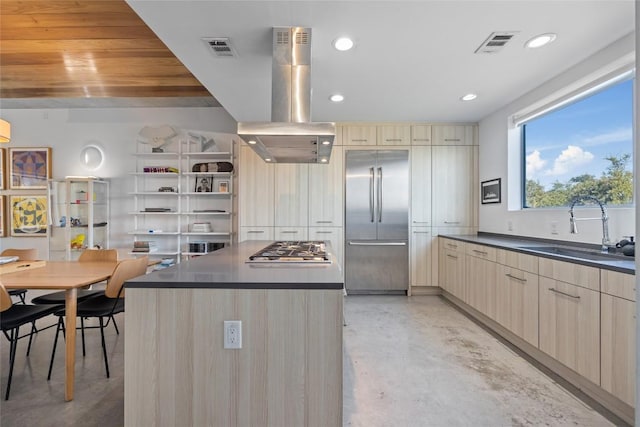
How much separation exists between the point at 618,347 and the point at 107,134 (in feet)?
20.5

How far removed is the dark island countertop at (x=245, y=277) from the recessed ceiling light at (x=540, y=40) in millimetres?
2221

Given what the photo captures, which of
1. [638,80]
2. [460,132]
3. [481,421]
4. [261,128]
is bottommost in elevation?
[481,421]

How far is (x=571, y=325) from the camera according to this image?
6.46 feet

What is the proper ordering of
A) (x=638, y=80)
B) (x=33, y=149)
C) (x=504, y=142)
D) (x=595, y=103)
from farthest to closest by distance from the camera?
(x=33, y=149) < (x=504, y=142) < (x=595, y=103) < (x=638, y=80)

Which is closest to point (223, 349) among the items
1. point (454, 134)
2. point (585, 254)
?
point (585, 254)

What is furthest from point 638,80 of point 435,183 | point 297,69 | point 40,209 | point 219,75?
point 40,209

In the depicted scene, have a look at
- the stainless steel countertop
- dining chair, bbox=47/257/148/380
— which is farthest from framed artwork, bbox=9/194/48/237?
the stainless steel countertop

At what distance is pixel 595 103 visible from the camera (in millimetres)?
2543

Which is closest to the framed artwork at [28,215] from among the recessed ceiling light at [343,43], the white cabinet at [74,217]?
the white cabinet at [74,217]

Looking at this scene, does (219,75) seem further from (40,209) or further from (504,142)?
(40,209)

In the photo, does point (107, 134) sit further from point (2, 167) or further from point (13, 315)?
point (13, 315)

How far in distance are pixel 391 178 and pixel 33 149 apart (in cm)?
561

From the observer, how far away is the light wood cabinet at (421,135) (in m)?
4.25

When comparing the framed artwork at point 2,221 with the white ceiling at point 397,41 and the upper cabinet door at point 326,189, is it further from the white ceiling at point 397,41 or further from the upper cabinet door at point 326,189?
the upper cabinet door at point 326,189
